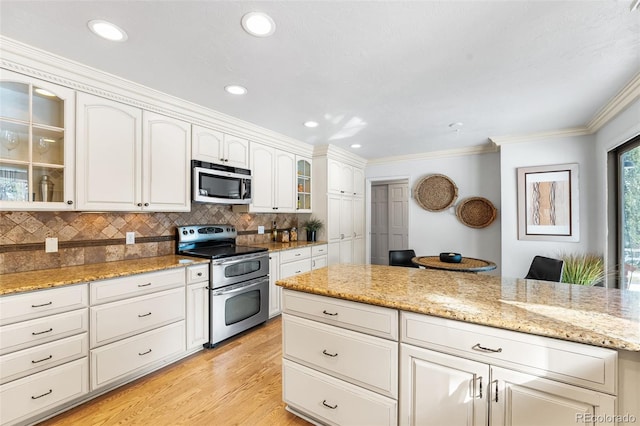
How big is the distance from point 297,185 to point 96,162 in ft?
8.15

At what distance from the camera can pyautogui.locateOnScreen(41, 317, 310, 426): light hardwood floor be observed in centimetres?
183

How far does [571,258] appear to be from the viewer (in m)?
3.37

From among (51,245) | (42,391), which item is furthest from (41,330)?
(51,245)

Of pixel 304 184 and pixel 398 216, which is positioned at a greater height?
pixel 304 184

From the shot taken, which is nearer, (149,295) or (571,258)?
(149,295)

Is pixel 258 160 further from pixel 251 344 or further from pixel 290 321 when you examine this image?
pixel 290 321

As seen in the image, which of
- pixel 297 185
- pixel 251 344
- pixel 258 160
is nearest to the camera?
pixel 251 344

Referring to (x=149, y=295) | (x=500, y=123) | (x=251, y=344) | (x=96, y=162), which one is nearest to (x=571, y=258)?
(x=500, y=123)

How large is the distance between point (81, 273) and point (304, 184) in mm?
2966

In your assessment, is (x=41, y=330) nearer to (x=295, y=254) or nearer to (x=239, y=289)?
(x=239, y=289)

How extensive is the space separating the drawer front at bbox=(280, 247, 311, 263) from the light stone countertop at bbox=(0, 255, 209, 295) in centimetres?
112

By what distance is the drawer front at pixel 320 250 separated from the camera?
4.14m

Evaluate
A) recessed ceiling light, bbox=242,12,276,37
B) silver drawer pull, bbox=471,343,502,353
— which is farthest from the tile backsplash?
silver drawer pull, bbox=471,343,502,353

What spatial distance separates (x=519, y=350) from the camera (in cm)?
115
